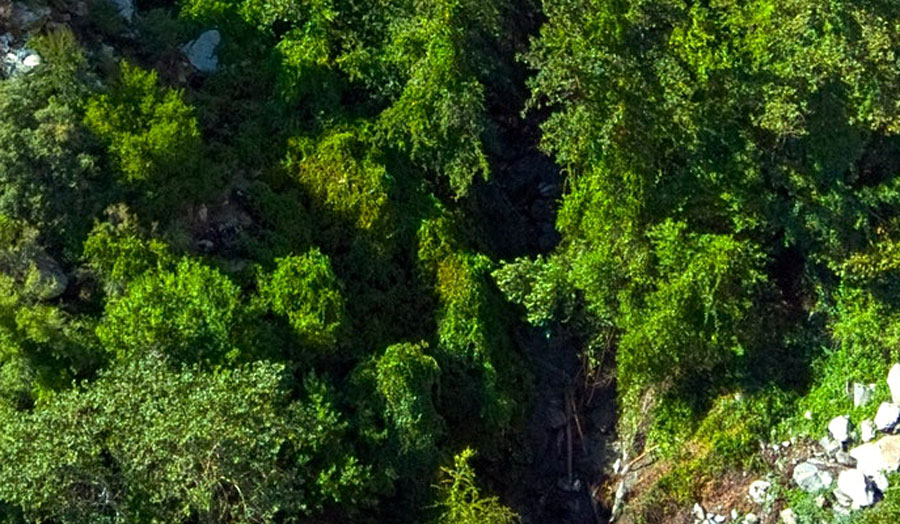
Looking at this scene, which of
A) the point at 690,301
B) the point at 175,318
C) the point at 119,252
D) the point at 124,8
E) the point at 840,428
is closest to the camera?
the point at 175,318

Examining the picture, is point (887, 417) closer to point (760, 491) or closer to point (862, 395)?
point (862, 395)

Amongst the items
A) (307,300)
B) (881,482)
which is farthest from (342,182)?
(881,482)

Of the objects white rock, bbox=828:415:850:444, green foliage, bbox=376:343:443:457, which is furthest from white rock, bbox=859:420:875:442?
A: green foliage, bbox=376:343:443:457

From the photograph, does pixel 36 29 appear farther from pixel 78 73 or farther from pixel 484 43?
pixel 484 43

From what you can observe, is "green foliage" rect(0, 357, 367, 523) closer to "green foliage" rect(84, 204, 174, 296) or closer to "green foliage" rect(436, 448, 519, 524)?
"green foliage" rect(84, 204, 174, 296)

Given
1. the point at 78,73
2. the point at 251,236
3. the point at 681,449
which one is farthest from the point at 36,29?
the point at 681,449

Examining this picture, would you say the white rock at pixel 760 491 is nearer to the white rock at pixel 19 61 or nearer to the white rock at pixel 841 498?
the white rock at pixel 841 498

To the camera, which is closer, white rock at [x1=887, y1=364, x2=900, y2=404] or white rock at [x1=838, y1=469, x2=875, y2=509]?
white rock at [x1=838, y1=469, x2=875, y2=509]
